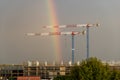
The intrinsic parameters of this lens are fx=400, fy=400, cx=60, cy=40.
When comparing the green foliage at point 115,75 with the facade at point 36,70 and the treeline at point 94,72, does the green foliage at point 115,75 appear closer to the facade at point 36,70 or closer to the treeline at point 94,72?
the treeline at point 94,72

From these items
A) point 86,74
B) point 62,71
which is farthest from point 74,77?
point 62,71

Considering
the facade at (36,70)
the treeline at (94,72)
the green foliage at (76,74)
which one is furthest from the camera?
the facade at (36,70)

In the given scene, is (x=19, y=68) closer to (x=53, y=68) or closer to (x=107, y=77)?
(x=53, y=68)

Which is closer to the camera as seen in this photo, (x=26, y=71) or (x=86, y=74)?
(x=86, y=74)

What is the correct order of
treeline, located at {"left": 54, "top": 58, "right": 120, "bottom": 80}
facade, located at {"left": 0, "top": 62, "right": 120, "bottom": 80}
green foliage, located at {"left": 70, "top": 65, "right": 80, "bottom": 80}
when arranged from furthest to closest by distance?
facade, located at {"left": 0, "top": 62, "right": 120, "bottom": 80} < green foliage, located at {"left": 70, "top": 65, "right": 80, "bottom": 80} < treeline, located at {"left": 54, "top": 58, "right": 120, "bottom": 80}

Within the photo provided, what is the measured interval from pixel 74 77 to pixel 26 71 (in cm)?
8204

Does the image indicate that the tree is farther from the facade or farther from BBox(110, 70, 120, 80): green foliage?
the facade

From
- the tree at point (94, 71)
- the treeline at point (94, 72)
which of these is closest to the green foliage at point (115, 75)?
the treeline at point (94, 72)

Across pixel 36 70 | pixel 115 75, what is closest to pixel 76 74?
pixel 115 75

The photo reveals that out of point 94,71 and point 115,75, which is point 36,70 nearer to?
point 94,71

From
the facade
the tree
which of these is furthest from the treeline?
the facade

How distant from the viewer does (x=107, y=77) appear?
7994 cm

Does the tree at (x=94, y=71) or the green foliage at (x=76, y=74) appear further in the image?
the green foliage at (x=76, y=74)

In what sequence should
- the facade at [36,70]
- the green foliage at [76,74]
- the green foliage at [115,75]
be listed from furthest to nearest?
1. the facade at [36,70]
2. the green foliage at [76,74]
3. the green foliage at [115,75]
